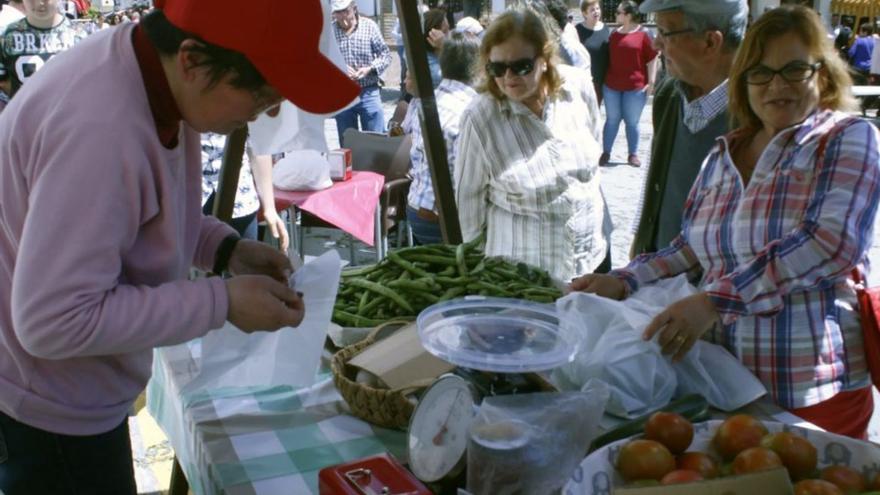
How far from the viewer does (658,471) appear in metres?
1.22

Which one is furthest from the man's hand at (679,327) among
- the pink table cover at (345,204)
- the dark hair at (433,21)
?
the dark hair at (433,21)

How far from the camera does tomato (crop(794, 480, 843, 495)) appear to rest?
1.11 metres

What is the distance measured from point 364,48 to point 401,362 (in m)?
6.67

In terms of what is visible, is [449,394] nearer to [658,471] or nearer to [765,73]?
[658,471]

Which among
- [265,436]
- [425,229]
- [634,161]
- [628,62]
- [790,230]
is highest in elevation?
[628,62]

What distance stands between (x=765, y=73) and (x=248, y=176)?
8.19ft

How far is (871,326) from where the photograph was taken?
1846 millimetres

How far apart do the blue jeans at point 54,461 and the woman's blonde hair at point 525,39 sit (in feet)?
6.92

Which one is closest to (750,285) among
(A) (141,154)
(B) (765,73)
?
(B) (765,73)

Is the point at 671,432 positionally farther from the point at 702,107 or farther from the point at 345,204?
the point at 345,204

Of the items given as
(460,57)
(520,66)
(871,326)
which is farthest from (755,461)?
(460,57)

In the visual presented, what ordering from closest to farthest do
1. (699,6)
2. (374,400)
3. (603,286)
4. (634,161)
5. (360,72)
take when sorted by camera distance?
(374,400)
(603,286)
(699,6)
(360,72)
(634,161)

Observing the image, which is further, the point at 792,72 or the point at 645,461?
the point at 792,72

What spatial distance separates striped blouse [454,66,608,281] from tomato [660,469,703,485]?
2.05 m
